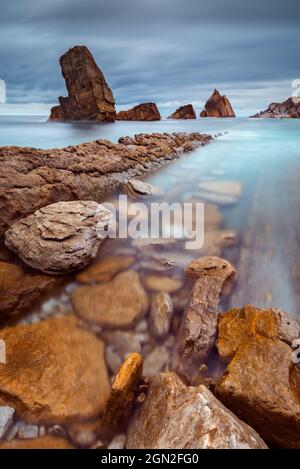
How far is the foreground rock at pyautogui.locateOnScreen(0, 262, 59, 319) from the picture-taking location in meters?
3.25

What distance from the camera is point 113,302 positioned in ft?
11.3

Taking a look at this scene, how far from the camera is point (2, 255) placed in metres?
4.09

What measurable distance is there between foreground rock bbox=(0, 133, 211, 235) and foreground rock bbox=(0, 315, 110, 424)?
2050 mm

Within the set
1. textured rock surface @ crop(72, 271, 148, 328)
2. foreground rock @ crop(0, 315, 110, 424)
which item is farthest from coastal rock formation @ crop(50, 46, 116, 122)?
foreground rock @ crop(0, 315, 110, 424)

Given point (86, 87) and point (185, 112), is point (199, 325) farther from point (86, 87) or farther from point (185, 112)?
point (185, 112)

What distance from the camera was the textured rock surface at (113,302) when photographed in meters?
3.26

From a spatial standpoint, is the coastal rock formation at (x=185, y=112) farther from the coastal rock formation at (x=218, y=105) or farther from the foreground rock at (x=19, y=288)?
the foreground rock at (x=19, y=288)

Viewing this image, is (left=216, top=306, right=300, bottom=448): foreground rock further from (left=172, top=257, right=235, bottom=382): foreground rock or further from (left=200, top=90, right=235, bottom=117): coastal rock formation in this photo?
(left=200, top=90, right=235, bottom=117): coastal rock formation

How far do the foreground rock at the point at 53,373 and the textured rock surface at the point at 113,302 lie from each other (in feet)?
0.84

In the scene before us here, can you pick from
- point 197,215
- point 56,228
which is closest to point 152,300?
point 56,228

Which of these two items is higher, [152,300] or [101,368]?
[152,300]

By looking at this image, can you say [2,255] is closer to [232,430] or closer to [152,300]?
[152,300]
